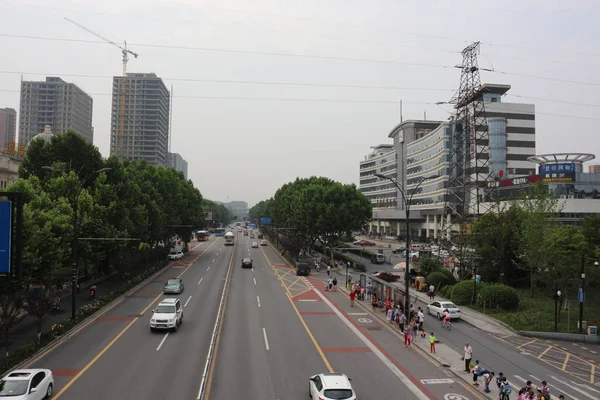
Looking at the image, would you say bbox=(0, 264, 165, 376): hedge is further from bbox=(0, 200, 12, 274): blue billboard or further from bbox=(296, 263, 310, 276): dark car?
bbox=(296, 263, 310, 276): dark car

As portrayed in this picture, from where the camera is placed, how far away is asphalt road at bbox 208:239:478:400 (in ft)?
60.3

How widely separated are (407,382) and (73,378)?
47.9 feet

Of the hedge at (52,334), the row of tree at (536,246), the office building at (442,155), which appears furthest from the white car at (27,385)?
the office building at (442,155)

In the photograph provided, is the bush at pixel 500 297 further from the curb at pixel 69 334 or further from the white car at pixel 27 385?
the white car at pixel 27 385

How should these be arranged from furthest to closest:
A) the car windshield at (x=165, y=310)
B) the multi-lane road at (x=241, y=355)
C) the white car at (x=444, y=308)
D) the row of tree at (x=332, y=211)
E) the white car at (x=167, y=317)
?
the row of tree at (x=332, y=211), the white car at (x=444, y=308), the car windshield at (x=165, y=310), the white car at (x=167, y=317), the multi-lane road at (x=241, y=355)

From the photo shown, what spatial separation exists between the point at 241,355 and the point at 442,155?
3290 inches

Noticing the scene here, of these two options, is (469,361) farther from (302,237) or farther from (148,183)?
(302,237)

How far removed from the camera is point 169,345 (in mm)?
24422

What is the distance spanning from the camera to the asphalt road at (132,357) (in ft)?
57.8

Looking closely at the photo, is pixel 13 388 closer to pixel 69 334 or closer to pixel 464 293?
pixel 69 334

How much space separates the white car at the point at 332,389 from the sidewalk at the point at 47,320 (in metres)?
16.4

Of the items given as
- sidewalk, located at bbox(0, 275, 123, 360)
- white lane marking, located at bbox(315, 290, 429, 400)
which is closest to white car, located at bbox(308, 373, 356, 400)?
white lane marking, located at bbox(315, 290, 429, 400)

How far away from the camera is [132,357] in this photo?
72.0 ft

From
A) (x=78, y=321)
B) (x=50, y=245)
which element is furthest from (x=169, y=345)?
(x=50, y=245)
